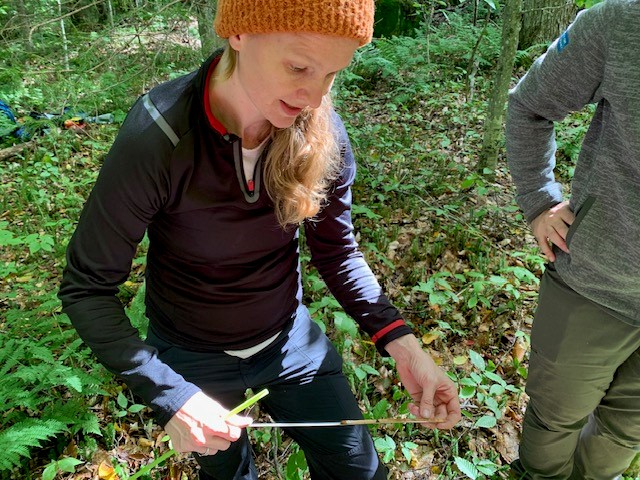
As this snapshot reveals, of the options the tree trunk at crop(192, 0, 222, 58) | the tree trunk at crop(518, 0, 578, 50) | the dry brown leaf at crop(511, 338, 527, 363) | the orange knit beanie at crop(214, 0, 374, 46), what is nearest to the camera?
the orange knit beanie at crop(214, 0, 374, 46)

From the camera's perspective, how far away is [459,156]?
534 cm

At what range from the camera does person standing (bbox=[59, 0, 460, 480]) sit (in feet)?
4.16

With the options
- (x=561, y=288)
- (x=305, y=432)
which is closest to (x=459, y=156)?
(x=561, y=288)

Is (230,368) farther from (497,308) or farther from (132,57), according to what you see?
(132,57)

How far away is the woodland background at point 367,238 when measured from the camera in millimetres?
2469

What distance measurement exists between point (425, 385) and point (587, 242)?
78 centimetres

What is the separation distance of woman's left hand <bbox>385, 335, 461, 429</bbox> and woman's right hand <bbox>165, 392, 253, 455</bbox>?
2.00ft

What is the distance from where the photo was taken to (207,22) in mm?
4207

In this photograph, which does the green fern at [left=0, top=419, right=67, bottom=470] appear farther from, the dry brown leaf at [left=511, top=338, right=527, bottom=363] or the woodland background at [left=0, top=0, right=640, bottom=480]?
the dry brown leaf at [left=511, top=338, right=527, bottom=363]

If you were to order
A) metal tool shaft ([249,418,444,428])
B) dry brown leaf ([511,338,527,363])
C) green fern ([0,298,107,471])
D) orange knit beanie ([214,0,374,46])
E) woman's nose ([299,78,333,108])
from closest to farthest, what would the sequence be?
orange knit beanie ([214,0,374,46]), woman's nose ([299,78,333,108]), metal tool shaft ([249,418,444,428]), green fern ([0,298,107,471]), dry brown leaf ([511,338,527,363])

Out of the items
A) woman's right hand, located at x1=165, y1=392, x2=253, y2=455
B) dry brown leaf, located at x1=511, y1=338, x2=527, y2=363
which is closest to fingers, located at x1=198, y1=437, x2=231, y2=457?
woman's right hand, located at x1=165, y1=392, x2=253, y2=455

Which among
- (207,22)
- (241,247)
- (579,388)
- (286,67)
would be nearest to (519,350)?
(579,388)

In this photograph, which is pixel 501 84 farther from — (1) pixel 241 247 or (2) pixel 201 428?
(2) pixel 201 428

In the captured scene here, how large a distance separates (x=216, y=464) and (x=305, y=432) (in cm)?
37
